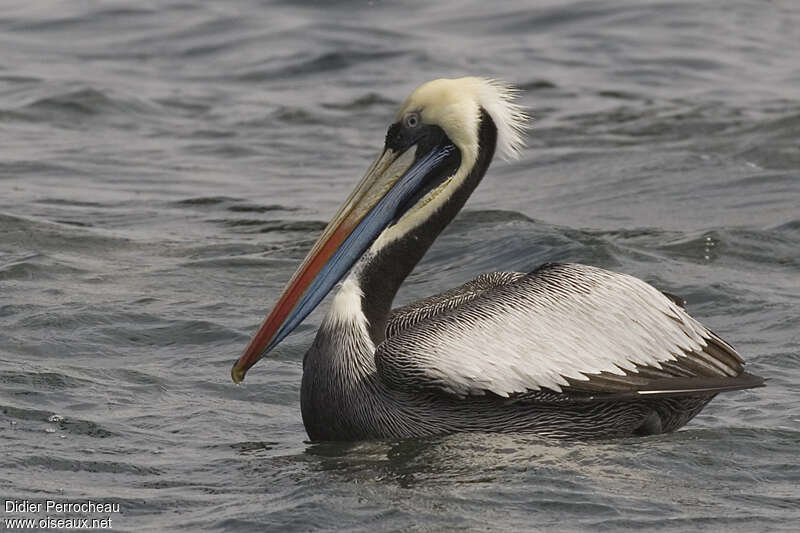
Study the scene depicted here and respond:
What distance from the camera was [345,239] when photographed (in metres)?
5.48

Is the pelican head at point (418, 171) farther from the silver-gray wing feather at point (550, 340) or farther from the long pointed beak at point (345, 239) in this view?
the silver-gray wing feather at point (550, 340)

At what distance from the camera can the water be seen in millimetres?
4812

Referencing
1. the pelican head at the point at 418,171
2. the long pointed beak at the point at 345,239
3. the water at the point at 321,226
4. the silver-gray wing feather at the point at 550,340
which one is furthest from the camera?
the pelican head at the point at 418,171

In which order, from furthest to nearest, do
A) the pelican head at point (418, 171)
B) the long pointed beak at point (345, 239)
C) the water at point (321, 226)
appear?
the pelican head at point (418, 171) → the long pointed beak at point (345, 239) → the water at point (321, 226)

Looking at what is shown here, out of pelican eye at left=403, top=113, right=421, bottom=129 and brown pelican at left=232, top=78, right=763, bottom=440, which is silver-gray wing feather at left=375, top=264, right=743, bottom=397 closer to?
brown pelican at left=232, top=78, right=763, bottom=440

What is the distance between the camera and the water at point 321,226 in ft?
15.8

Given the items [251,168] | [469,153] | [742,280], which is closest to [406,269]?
[469,153]

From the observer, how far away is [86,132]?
1153 cm

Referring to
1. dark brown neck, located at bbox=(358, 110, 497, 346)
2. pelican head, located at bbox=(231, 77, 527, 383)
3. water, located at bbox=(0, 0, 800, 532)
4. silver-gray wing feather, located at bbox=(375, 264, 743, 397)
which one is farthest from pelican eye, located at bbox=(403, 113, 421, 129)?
water, located at bbox=(0, 0, 800, 532)

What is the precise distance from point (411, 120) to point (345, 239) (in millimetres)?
479

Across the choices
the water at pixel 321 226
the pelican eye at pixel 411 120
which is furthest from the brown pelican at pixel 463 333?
the water at pixel 321 226

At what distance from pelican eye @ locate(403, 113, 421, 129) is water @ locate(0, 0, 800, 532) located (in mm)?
1127

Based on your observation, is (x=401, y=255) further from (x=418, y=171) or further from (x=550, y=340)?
(x=550, y=340)

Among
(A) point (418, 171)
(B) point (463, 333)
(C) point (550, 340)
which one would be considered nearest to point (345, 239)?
(A) point (418, 171)
